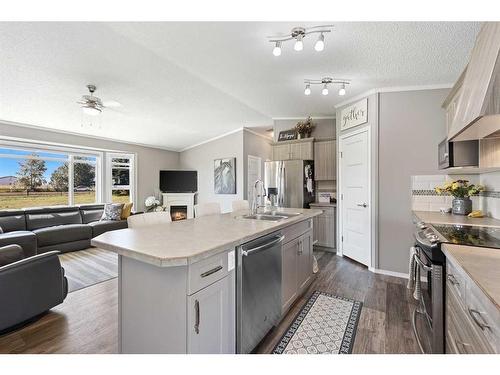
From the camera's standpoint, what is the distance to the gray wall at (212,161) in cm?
639

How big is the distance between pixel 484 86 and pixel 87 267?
4.65 m

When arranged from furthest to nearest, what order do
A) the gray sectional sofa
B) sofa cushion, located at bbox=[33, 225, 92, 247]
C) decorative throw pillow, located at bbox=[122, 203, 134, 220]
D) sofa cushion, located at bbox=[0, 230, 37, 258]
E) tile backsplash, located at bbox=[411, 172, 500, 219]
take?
decorative throw pillow, located at bbox=[122, 203, 134, 220] < sofa cushion, located at bbox=[33, 225, 92, 247] < the gray sectional sofa < sofa cushion, located at bbox=[0, 230, 37, 258] < tile backsplash, located at bbox=[411, 172, 500, 219]

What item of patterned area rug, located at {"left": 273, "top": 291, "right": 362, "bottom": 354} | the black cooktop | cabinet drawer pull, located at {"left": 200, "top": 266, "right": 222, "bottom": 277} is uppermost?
the black cooktop

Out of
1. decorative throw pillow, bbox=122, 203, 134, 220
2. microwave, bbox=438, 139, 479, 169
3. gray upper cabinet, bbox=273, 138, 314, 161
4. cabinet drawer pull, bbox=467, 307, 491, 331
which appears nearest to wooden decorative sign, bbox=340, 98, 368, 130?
gray upper cabinet, bbox=273, 138, 314, 161

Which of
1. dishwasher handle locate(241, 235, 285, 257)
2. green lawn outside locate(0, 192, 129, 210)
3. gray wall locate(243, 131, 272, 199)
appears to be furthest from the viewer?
gray wall locate(243, 131, 272, 199)

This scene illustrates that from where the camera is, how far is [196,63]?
288cm

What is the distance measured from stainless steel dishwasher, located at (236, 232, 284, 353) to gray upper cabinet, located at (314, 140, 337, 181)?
3.00m

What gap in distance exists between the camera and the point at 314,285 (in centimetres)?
287

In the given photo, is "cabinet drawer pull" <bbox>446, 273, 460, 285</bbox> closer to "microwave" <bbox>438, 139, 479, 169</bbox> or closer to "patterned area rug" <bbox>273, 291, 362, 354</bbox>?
"patterned area rug" <bbox>273, 291, 362, 354</bbox>

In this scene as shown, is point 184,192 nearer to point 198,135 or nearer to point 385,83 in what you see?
point 198,135

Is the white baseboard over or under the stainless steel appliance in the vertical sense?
under

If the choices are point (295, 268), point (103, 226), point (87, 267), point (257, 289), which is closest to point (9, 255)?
point (87, 267)

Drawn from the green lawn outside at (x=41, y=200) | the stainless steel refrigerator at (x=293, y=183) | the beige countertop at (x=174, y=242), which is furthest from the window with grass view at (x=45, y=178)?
the beige countertop at (x=174, y=242)

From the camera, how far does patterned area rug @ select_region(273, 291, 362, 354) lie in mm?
1742
